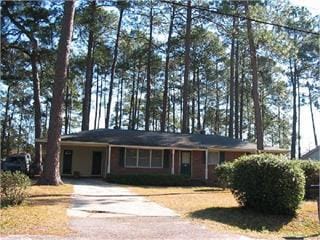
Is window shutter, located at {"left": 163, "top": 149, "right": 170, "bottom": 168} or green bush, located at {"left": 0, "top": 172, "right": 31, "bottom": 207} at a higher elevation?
window shutter, located at {"left": 163, "top": 149, "right": 170, "bottom": 168}

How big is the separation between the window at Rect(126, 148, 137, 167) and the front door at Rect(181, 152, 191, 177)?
10.9ft

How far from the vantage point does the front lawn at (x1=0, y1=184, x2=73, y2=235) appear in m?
10.9

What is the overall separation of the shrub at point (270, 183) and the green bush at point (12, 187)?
259 inches

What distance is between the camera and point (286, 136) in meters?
73.0

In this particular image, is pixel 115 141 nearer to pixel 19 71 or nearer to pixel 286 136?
pixel 19 71

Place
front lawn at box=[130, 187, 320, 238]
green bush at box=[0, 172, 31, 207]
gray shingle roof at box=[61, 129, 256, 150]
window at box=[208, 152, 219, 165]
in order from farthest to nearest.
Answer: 1. window at box=[208, 152, 219, 165]
2. gray shingle roof at box=[61, 129, 256, 150]
3. green bush at box=[0, 172, 31, 207]
4. front lawn at box=[130, 187, 320, 238]

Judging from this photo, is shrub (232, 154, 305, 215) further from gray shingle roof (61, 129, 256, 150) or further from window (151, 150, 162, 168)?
window (151, 150, 162, 168)

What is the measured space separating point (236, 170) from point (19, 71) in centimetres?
2630

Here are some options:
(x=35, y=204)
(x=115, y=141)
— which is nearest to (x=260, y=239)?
(x=35, y=204)

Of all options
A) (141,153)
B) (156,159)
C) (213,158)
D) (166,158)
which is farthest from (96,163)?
(213,158)

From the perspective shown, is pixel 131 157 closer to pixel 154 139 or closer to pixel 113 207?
pixel 154 139

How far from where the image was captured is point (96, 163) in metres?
35.2

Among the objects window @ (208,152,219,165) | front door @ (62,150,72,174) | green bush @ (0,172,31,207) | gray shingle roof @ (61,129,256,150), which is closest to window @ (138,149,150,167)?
gray shingle roof @ (61,129,256,150)

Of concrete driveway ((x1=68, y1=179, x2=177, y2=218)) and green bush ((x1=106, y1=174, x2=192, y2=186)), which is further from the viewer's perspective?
green bush ((x1=106, y1=174, x2=192, y2=186))
